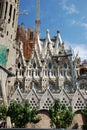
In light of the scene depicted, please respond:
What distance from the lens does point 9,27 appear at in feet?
201

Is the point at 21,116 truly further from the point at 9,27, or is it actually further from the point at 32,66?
the point at 9,27

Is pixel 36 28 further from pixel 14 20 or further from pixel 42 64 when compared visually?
pixel 42 64

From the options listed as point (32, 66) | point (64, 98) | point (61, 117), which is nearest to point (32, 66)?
point (32, 66)

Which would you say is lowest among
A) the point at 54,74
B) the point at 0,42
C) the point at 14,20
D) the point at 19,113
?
the point at 19,113

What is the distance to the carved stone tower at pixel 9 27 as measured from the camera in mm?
57594

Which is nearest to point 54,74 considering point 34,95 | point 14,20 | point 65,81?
point 65,81

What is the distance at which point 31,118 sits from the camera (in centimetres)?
3769

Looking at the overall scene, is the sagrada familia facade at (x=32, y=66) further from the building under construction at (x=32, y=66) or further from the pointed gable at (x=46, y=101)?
the pointed gable at (x=46, y=101)

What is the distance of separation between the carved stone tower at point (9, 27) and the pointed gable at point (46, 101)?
15060 millimetres

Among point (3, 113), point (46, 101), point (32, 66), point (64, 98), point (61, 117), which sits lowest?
point (61, 117)

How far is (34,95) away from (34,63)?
606 inches

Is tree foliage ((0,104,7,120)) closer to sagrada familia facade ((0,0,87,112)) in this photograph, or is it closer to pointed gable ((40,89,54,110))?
pointed gable ((40,89,54,110))

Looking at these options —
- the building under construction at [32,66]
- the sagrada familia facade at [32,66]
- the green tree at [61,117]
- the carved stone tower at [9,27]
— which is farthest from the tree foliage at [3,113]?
the carved stone tower at [9,27]

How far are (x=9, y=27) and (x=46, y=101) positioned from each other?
25326mm
